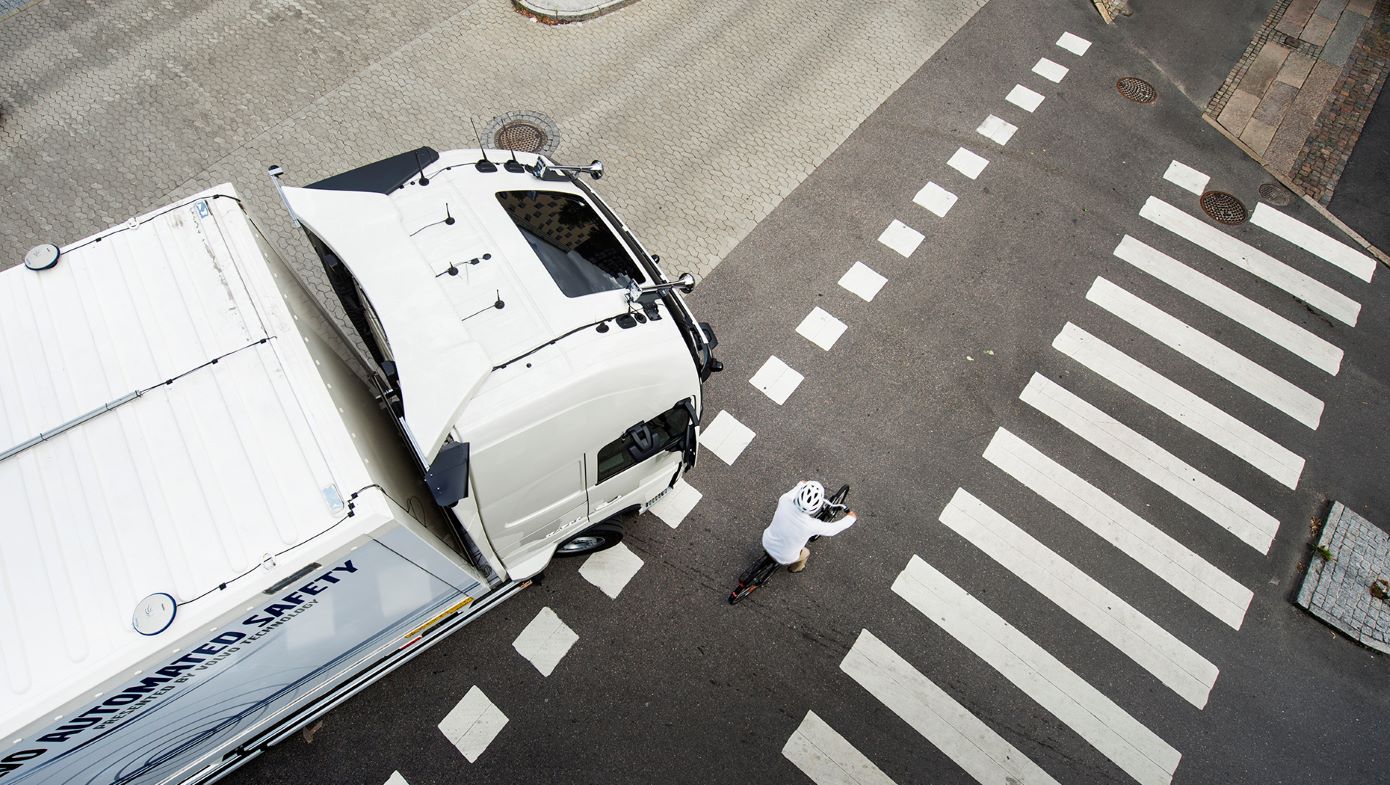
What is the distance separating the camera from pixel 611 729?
694cm

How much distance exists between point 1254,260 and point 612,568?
33.6ft

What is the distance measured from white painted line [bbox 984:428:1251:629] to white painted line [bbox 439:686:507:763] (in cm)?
629

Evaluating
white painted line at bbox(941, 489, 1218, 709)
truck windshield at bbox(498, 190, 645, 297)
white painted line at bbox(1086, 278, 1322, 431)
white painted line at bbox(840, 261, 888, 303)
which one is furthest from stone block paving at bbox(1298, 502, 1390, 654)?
truck windshield at bbox(498, 190, 645, 297)

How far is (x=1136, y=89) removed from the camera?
12.0 metres

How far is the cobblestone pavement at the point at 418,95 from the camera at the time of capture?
10.0 meters

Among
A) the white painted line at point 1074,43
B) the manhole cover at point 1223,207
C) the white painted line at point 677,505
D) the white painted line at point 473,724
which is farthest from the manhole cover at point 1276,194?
the white painted line at point 473,724

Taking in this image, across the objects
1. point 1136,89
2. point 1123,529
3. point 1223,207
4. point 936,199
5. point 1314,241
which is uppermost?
point 1136,89

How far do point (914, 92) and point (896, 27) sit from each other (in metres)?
1.72

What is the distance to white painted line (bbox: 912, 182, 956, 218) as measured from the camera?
10531mm

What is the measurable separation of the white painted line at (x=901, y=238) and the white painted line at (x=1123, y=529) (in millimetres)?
2985

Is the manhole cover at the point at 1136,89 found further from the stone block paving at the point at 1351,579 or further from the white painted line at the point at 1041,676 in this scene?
the white painted line at the point at 1041,676

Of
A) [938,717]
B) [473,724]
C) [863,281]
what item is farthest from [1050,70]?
[473,724]

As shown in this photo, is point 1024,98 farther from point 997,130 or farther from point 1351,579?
point 1351,579

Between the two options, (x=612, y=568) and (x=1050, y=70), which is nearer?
(x=612, y=568)
